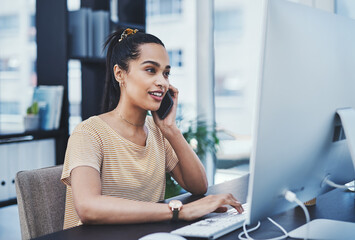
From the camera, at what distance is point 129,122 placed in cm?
166

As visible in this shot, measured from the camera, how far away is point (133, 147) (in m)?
1.59

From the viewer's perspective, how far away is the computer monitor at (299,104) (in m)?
0.84

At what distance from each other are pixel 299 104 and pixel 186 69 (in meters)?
3.36

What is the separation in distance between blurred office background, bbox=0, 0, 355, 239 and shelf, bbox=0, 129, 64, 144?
39 millimetres

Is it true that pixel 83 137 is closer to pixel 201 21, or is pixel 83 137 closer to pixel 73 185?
pixel 73 185

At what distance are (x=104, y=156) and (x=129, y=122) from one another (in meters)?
0.21

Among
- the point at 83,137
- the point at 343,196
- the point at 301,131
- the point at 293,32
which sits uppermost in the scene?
the point at 293,32

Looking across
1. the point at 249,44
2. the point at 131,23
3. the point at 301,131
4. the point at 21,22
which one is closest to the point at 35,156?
the point at 21,22

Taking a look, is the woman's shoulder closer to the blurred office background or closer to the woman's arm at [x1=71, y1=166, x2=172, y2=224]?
the woman's arm at [x1=71, y1=166, x2=172, y2=224]

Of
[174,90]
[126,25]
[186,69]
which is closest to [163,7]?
[186,69]

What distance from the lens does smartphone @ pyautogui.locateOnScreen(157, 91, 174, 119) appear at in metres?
1.73

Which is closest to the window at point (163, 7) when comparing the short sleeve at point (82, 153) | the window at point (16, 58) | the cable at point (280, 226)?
the window at point (16, 58)

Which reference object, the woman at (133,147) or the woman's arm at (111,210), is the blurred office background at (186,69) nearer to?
the woman at (133,147)

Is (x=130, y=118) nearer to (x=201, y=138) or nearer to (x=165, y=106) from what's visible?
(x=165, y=106)
